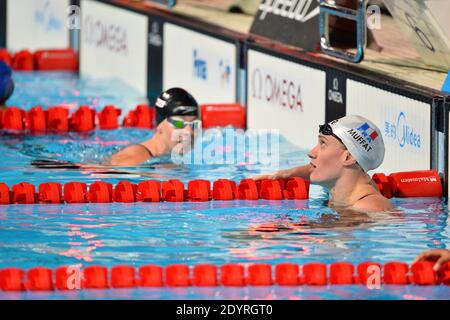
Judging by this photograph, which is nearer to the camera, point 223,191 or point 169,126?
point 223,191

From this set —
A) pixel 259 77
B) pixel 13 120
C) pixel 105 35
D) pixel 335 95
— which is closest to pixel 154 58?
pixel 105 35

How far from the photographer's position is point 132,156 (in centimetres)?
820

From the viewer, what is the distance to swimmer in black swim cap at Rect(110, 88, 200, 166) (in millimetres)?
8023

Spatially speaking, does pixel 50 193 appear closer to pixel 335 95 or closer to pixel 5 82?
pixel 335 95

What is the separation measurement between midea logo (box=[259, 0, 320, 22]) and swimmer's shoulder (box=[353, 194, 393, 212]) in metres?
2.90

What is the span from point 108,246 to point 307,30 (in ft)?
12.6

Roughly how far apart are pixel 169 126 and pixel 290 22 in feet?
6.65

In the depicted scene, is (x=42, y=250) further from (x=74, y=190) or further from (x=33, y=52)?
(x=33, y=52)

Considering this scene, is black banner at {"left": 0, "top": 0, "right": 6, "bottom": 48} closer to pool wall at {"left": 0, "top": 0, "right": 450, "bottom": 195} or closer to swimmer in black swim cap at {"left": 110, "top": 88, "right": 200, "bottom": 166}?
pool wall at {"left": 0, "top": 0, "right": 450, "bottom": 195}

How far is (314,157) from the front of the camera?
21.5 ft

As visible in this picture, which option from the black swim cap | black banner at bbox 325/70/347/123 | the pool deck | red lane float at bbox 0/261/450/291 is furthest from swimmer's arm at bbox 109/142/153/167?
red lane float at bbox 0/261/450/291

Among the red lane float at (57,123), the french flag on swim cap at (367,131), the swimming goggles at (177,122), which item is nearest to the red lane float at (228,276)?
the french flag on swim cap at (367,131)

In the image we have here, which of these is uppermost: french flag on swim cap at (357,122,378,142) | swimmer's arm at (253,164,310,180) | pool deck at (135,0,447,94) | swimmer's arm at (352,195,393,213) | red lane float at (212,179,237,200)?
pool deck at (135,0,447,94)
